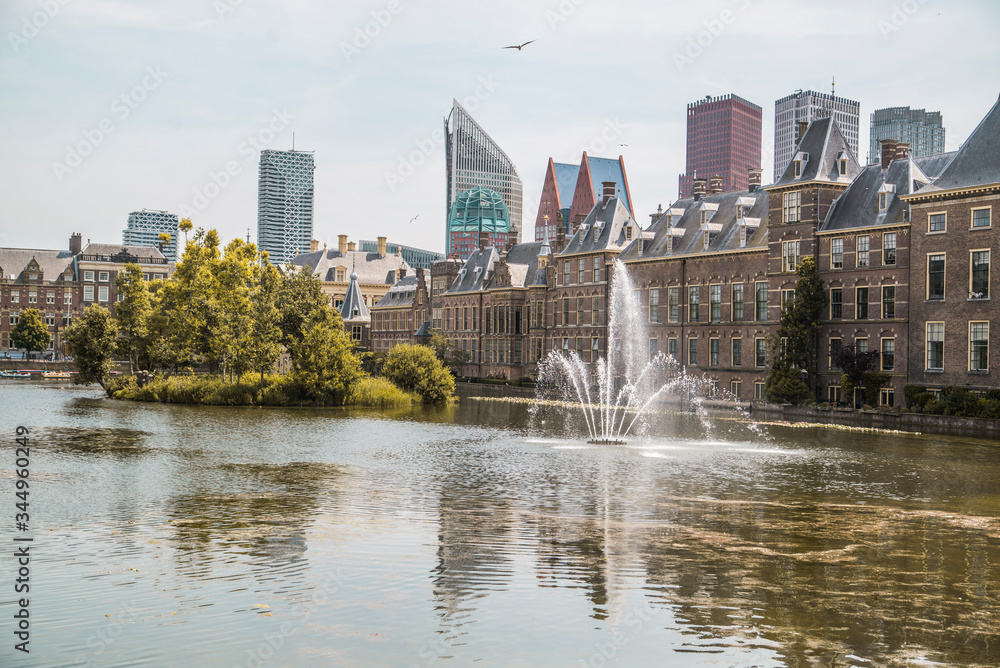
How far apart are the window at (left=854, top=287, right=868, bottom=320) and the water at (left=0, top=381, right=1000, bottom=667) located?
25.7 meters

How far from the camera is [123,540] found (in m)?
17.6

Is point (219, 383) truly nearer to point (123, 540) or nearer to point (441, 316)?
point (123, 540)

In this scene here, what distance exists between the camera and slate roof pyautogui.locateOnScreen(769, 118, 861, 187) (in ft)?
201

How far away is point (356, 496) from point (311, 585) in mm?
8868

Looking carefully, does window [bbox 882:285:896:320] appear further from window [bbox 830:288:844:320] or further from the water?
the water

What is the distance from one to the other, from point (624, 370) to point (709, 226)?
15097 mm

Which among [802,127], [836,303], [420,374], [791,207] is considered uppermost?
[802,127]

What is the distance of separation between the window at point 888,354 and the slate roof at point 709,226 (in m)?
11.7

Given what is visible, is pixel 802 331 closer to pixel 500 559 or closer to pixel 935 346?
pixel 935 346

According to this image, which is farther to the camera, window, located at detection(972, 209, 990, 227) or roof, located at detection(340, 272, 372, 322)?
roof, located at detection(340, 272, 372, 322)

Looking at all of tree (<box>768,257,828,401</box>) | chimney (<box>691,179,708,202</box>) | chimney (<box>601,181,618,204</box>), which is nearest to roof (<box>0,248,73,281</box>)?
chimney (<box>601,181,618,204</box>)

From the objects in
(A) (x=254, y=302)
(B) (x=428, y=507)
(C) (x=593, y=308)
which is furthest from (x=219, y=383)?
(B) (x=428, y=507)

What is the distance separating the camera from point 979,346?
50.5m

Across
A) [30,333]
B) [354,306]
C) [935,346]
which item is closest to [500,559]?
[935,346]
